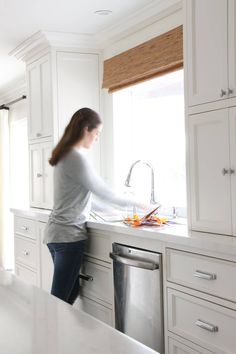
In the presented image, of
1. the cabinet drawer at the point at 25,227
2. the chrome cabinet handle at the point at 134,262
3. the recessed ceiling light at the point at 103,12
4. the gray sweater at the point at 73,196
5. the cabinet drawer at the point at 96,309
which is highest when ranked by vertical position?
the recessed ceiling light at the point at 103,12

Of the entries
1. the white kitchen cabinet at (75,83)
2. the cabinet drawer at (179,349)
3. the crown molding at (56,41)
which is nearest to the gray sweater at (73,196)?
the cabinet drawer at (179,349)

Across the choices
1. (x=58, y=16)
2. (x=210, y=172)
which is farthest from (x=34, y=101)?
(x=210, y=172)

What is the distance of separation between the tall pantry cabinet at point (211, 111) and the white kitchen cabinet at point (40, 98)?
1786 mm

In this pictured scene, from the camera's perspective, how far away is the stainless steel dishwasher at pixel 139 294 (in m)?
2.49

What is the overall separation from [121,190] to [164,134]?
25.7 inches

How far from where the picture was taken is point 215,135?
7.50ft

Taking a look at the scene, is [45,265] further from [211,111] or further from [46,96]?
[211,111]

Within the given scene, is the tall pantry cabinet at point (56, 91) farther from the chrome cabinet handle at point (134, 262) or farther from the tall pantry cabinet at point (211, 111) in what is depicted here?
the tall pantry cabinet at point (211, 111)

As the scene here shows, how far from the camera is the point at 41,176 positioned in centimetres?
431

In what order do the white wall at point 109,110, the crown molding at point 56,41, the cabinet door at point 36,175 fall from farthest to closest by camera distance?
the cabinet door at point 36,175
the crown molding at point 56,41
the white wall at point 109,110

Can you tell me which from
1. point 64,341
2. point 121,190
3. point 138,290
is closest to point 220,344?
point 138,290

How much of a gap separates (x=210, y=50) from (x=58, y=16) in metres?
1.52

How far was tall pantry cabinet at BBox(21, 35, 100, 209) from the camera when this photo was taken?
12.9ft

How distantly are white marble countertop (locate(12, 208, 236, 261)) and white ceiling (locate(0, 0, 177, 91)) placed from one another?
1.43 meters
